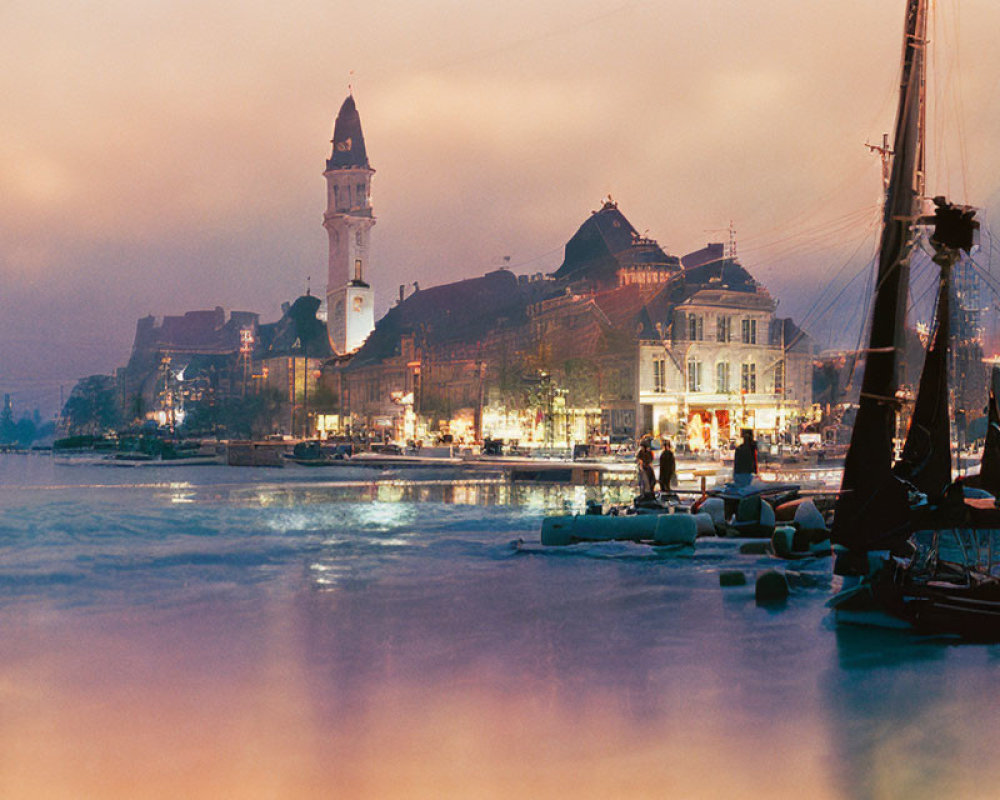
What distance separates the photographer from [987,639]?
13711 mm

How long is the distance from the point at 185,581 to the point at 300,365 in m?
143

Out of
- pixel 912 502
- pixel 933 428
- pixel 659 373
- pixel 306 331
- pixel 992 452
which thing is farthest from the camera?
pixel 306 331

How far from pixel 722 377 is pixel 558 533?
5801 cm

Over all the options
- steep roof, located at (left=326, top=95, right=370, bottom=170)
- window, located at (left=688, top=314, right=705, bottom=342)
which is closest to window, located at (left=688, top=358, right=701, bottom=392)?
window, located at (left=688, top=314, right=705, bottom=342)

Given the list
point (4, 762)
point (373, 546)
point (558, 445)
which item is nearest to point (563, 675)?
point (4, 762)

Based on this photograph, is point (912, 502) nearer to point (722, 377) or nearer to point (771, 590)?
point (771, 590)

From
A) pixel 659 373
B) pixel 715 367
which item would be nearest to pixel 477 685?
pixel 659 373

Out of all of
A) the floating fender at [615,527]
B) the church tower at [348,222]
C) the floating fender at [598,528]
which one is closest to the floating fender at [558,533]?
the floating fender at [598,528]

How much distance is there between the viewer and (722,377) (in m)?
80.2

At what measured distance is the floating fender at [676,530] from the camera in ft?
76.4

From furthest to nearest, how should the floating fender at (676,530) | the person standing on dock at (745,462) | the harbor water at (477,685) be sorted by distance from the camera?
the person standing on dock at (745,462)
the floating fender at (676,530)
the harbor water at (477,685)

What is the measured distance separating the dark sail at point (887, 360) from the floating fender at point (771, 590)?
2442 mm

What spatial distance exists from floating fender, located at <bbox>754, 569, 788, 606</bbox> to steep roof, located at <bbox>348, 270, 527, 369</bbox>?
277ft

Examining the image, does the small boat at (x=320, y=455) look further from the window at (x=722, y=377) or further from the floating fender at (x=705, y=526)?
the floating fender at (x=705, y=526)
